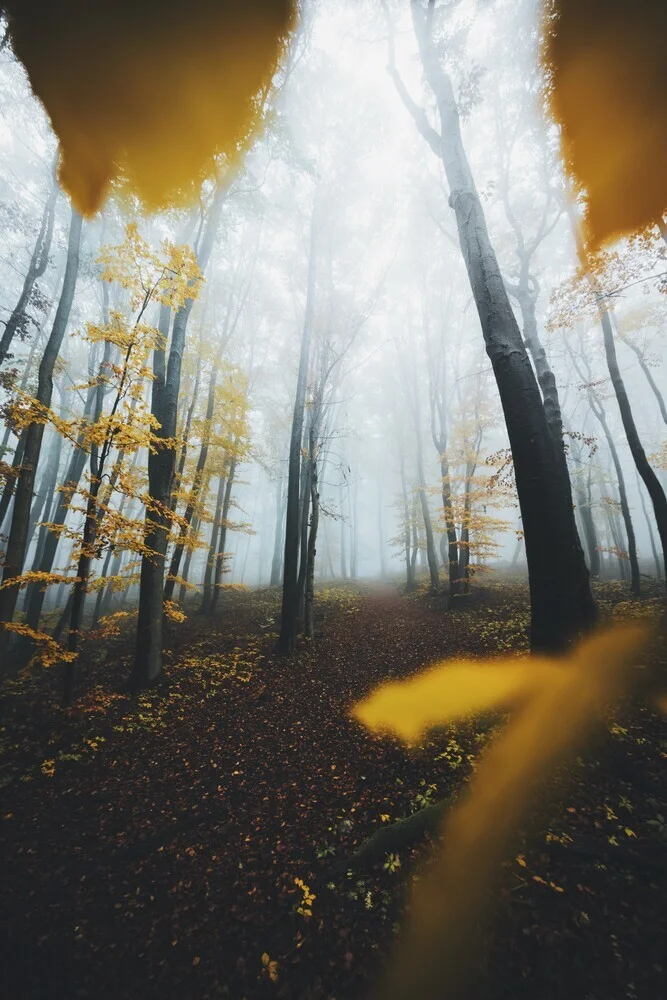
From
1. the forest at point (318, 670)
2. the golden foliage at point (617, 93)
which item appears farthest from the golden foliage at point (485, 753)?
the golden foliage at point (617, 93)

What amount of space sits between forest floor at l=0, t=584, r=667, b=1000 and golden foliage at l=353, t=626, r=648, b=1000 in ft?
0.59

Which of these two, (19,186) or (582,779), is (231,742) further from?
(19,186)

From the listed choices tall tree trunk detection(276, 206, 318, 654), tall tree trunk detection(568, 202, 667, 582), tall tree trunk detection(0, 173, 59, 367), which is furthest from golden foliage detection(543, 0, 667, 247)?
tall tree trunk detection(0, 173, 59, 367)

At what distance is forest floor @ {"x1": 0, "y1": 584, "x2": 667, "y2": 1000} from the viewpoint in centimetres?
231

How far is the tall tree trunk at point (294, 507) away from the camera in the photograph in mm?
8500

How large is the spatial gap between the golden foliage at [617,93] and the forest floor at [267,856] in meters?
7.85

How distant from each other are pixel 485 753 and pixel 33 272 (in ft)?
45.1

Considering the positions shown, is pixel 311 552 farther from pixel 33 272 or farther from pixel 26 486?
pixel 33 272

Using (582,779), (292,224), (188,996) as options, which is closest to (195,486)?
(292,224)

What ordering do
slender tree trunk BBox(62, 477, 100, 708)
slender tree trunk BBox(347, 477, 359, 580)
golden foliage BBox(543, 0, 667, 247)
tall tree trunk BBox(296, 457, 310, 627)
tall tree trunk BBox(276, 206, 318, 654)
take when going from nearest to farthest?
golden foliage BBox(543, 0, 667, 247), slender tree trunk BBox(62, 477, 100, 708), tall tree trunk BBox(276, 206, 318, 654), tall tree trunk BBox(296, 457, 310, 627), slender tree trunk BBox(347, 477, 359, 580)

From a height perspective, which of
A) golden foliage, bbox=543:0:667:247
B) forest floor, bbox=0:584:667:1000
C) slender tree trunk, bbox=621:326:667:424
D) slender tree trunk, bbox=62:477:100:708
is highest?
slender tree trunk, bbox=621:326:667:424

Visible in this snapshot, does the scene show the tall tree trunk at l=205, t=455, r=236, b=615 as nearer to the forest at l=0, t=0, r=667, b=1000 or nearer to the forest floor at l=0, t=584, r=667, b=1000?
the forest at l=0, t=0, r=667, b=1000

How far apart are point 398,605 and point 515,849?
10.9 m

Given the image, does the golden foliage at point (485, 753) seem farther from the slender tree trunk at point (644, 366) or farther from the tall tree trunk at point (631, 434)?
the slender tree trunk at point (644, 366)
